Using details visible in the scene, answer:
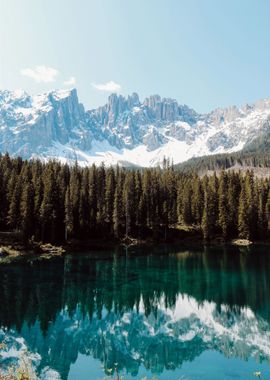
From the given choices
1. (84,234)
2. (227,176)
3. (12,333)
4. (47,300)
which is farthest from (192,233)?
(12,333)

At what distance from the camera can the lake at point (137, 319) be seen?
30125mm

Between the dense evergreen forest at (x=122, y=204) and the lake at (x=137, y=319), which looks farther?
the dense evergreen forest at (x=122, y=204)

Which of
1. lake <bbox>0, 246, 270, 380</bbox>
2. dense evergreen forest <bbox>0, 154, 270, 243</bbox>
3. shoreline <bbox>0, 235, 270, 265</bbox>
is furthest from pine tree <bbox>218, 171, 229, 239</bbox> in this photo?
lake <bbox>0, 246, 270, 380</bbox>

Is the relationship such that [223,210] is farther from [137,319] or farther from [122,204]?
[137,319]

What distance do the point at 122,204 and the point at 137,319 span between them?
68.6 m

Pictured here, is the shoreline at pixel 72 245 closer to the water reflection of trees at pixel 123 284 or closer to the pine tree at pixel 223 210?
the pine tree at pixel 223 210

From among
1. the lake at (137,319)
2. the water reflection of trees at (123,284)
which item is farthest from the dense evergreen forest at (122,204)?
the lake at (137,319)

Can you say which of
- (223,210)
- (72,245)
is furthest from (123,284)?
(223,210)

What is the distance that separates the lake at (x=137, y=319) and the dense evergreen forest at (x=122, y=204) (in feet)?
65.1

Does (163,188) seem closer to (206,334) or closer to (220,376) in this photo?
(206,334)

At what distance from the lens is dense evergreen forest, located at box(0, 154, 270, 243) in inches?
3593

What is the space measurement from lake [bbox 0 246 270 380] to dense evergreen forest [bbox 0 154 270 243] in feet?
65.1

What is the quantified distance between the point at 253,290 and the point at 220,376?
28619 mm

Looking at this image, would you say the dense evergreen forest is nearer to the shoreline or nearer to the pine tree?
the pine tree
